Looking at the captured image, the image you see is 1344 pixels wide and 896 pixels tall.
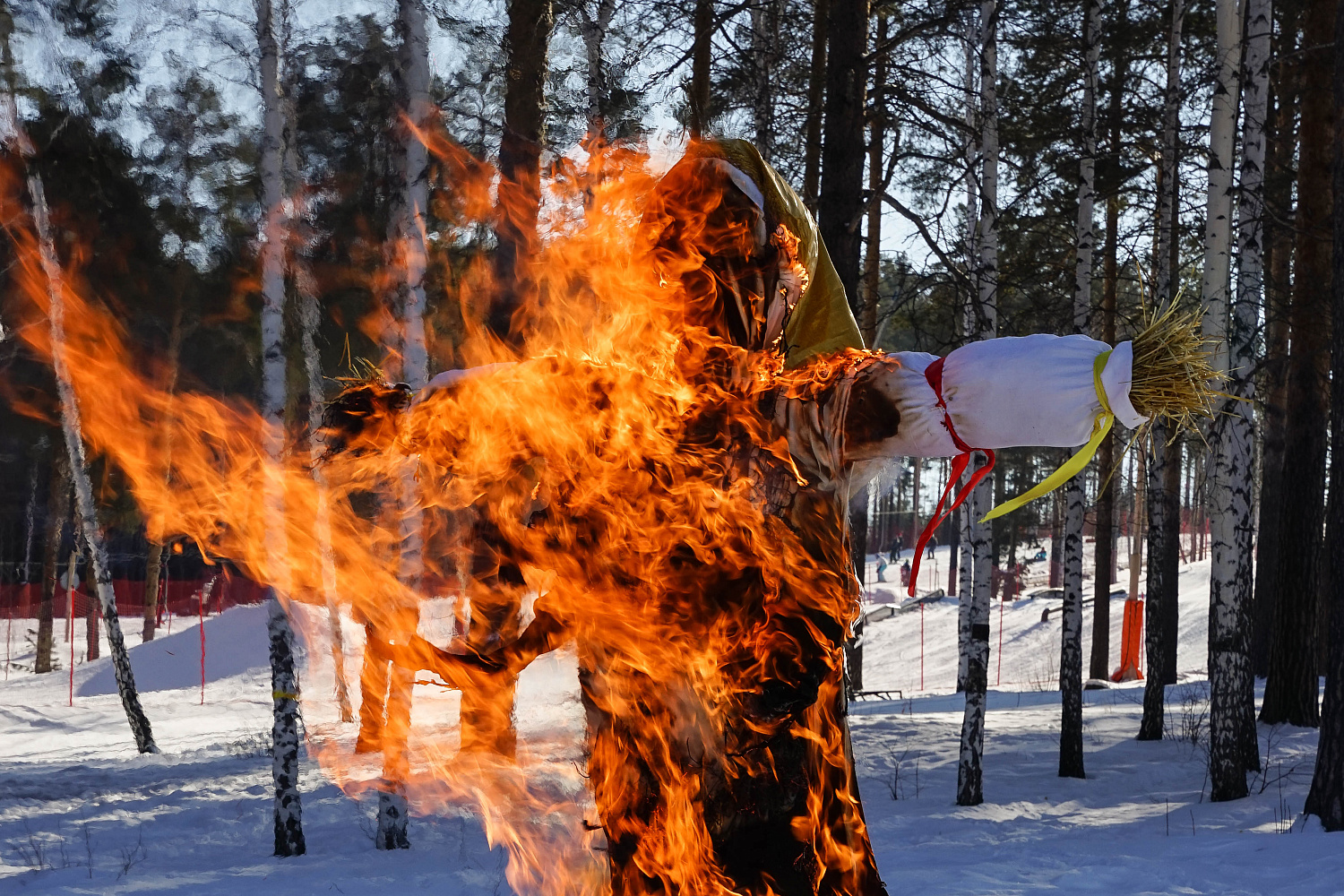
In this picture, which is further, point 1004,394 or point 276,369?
point 276,369

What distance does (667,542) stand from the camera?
1.97 m

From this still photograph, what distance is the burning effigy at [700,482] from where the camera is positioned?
1.84 m

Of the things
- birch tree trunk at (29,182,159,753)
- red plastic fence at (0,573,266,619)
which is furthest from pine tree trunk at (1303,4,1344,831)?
red plastic fence at (0,573,266,619)

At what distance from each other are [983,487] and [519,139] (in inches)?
226

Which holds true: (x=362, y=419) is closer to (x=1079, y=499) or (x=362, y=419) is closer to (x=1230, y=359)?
(x=1230, y=359)

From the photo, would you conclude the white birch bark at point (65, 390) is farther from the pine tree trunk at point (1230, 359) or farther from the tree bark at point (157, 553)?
the pine tree trunk at point (1230, 359)

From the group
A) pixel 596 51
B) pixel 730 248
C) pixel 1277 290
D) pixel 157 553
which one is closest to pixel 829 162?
pixel 596 51

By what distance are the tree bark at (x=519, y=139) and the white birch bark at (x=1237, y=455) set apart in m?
6.35

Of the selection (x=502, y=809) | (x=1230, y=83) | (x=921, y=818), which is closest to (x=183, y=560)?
(x=921, y=818)

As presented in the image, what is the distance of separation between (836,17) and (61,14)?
10490 mm

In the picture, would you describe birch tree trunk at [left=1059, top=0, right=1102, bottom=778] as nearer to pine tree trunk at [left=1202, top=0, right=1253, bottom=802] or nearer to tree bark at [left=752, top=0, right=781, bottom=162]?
pine tree trunk at [left=1202, top=0, right=1253, bottom=802]

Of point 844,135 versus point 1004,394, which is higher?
point 844,135

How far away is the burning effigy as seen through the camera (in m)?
1.84

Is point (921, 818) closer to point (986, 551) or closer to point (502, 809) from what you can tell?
point (986, 551)
